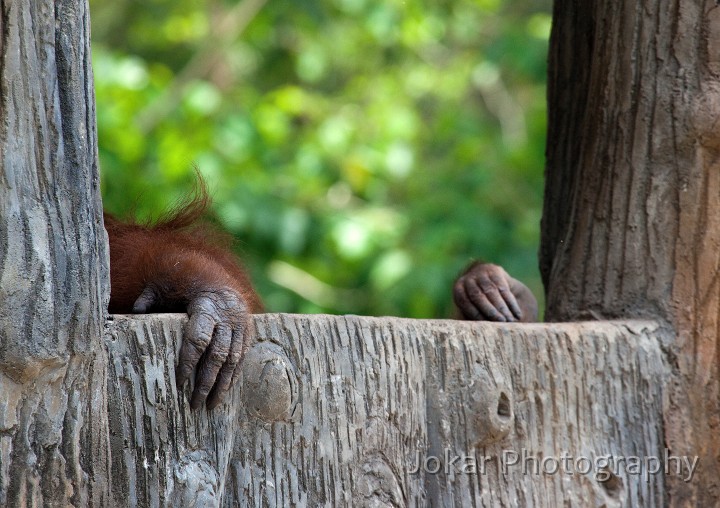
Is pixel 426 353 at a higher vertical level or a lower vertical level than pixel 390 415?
higher

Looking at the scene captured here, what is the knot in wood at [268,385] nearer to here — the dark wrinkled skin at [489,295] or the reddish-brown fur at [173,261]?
the reddish-brown fur at [173,261]

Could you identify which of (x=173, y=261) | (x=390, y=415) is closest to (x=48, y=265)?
(x=173, y=261)

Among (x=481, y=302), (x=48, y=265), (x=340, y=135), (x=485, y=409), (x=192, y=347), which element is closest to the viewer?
(x=48, y=265)

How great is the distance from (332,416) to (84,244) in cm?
53

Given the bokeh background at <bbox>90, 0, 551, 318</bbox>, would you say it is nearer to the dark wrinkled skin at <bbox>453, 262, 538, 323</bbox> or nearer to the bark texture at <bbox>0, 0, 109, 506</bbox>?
the dark wrinkled skin at <bbox>453, 262, 538, 323</bbox>

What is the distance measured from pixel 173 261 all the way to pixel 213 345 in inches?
9.5

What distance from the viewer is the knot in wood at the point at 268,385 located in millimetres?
1451

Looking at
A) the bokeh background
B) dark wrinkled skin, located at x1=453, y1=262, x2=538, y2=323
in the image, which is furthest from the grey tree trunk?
the bokeh background

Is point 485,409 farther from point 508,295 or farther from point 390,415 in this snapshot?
point 508,295

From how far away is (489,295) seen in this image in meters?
2.28

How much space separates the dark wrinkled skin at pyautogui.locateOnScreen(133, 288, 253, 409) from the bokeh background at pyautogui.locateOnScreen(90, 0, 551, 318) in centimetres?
216

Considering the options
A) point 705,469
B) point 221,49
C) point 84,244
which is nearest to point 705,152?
point 705,469

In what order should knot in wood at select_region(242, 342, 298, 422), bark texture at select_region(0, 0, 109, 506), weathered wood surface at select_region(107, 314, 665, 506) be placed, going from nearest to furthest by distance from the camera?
bark texture at select_region(0, 0, 109, 506) < weathered wood surface at select_region(107, 314, 665, 506) < knot in wood at select_region(242, 342, 298, 422)

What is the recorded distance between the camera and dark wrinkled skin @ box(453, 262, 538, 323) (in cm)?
225
